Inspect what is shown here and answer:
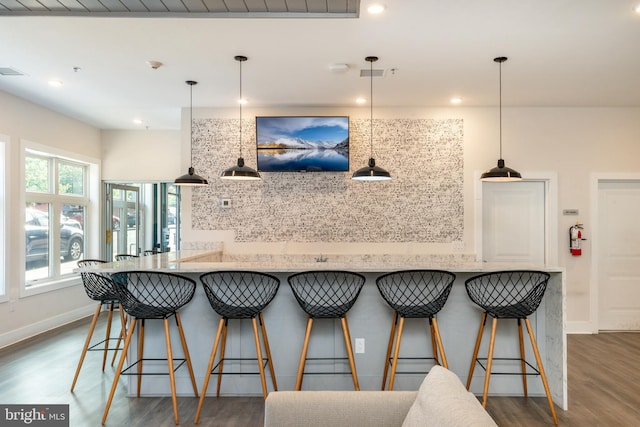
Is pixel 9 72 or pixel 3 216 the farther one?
pixel 3 216

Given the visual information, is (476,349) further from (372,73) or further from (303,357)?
(372,73)

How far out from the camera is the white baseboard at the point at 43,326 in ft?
14.6

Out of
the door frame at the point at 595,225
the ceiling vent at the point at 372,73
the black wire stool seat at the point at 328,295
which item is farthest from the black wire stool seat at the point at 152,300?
the door frame at the point at 595,225

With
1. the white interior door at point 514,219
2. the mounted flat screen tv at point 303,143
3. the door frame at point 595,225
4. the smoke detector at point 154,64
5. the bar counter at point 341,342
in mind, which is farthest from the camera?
the white interior door at point 514,219

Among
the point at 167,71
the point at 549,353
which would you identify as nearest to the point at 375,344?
the point at 549,353

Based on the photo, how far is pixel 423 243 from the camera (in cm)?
510

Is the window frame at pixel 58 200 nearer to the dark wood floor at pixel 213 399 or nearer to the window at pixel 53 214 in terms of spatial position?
the window at pixel 53 214

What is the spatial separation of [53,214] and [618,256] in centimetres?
742

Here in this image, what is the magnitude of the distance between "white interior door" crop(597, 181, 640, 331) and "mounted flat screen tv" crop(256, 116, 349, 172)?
11.0ft

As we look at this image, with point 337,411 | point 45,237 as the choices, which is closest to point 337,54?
point 337,411

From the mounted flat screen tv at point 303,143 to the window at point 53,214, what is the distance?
2886 mm

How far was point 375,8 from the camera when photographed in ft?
8.96

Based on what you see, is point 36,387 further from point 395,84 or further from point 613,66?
point 613,66

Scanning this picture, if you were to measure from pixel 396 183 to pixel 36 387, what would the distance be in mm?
4125
